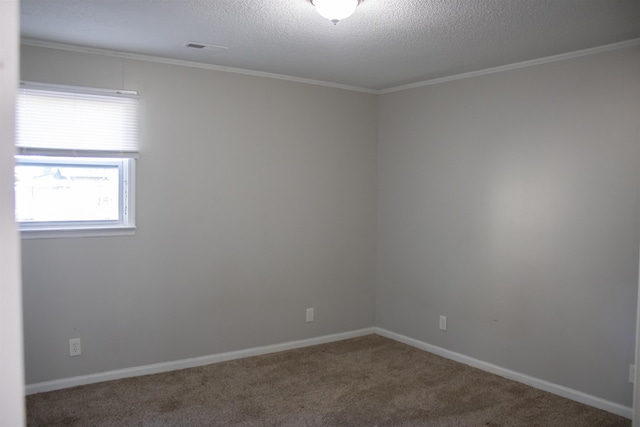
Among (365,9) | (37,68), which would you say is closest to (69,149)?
(37,68)

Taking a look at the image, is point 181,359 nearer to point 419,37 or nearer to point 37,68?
point 37,68

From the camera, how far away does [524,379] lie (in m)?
3.83

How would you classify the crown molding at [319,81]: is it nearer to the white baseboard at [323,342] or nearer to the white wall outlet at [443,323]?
the white wall outlet at [443,323]

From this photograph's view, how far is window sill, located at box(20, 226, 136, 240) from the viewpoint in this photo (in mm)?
3475

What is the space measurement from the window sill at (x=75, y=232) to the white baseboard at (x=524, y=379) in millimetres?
2633

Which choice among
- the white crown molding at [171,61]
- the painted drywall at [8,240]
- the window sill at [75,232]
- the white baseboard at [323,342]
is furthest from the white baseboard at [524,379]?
the painted drywall at [8,240]

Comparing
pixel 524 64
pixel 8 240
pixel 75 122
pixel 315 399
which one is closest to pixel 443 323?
pixel 315 399

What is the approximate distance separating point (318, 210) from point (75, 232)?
204 centimetres

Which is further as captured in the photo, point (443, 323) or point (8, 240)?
point (443, 323)

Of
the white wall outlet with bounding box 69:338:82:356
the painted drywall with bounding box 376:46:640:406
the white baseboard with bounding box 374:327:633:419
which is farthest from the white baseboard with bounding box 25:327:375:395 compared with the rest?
the painted drywall with bounding box 376:46:640:406

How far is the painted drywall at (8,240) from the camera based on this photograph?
2.23ft

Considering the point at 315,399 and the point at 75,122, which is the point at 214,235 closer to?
the point at 75,122

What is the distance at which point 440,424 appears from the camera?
3.19 m

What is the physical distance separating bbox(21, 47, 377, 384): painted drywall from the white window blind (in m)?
0.09
